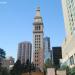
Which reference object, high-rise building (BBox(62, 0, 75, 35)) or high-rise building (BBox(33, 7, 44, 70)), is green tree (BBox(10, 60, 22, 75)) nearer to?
high-rise building (BBox(62, 0, 75, 35))

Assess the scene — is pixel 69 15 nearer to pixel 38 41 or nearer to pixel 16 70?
pixel 16 70

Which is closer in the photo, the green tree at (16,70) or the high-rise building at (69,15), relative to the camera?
the green tree at (16,70)

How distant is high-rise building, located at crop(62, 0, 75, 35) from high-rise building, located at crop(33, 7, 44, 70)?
53289 millimetres

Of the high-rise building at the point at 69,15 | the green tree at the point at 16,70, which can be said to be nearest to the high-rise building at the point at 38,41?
the high-rise building at the point at 69,15

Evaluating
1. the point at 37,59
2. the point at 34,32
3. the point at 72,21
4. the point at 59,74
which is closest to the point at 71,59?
the point at 72,21

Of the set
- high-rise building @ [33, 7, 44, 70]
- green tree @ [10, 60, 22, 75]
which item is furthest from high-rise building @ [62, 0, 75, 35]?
high-rise building @ [33, 7, 44, 70]

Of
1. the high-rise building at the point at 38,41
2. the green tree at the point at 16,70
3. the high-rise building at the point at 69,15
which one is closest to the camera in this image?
the green tree at the point at 16,70

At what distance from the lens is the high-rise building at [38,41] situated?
16438cm

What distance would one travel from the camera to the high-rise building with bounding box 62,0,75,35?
10512cm

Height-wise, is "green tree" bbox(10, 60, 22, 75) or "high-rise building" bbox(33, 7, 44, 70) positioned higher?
"high-rise building" bbox(33, 7, 44, 70)

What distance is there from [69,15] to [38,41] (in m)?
65.1

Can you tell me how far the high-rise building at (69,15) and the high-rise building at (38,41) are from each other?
53.3 metres

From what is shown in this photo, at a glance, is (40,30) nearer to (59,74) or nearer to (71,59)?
(71,59)

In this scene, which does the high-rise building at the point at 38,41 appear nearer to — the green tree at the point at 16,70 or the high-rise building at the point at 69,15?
the high-rise building at the point at 69,15
